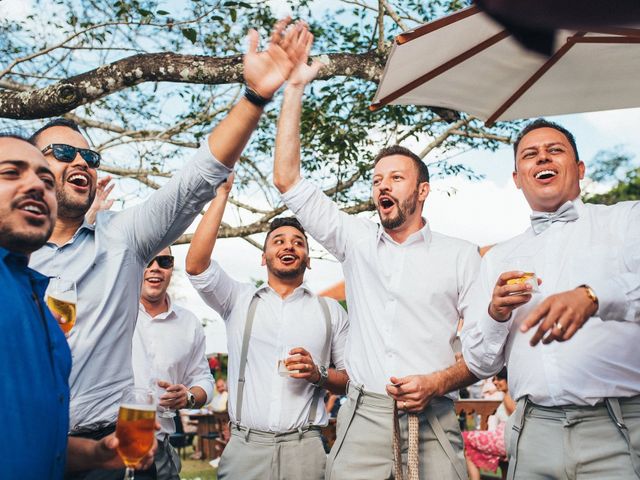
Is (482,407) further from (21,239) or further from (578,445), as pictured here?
(21,239)

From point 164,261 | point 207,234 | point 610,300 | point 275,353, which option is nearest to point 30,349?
point 610,300

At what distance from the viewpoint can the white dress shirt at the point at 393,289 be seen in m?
3.72

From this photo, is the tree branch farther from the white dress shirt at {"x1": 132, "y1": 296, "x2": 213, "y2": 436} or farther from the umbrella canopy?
the white dress shirt at {"x1": 132, "y1": 296, "x2": 213, "y2": 436}

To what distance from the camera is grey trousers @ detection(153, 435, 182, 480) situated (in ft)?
14.6

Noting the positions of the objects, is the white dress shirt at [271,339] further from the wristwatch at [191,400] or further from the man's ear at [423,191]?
the man's ear at [423,191]

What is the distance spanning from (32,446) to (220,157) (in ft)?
4.00

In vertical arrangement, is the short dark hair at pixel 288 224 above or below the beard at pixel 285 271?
above

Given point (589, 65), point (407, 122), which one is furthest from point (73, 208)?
point (407, 122)

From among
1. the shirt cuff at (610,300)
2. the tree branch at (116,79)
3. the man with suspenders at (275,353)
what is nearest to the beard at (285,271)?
the man with suspenders at (275,353)

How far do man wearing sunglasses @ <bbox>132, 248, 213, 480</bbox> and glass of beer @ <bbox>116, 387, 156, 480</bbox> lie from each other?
2560mm

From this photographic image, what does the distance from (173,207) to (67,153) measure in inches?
29.2

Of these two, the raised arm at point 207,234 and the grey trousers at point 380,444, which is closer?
the grey trousers at point 380,444

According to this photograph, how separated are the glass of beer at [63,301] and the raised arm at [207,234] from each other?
1866 millimetres

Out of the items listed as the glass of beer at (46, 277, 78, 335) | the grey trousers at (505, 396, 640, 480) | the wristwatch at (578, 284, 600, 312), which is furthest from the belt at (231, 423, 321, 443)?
the wristwatch at (578, 284, 600, 312)
